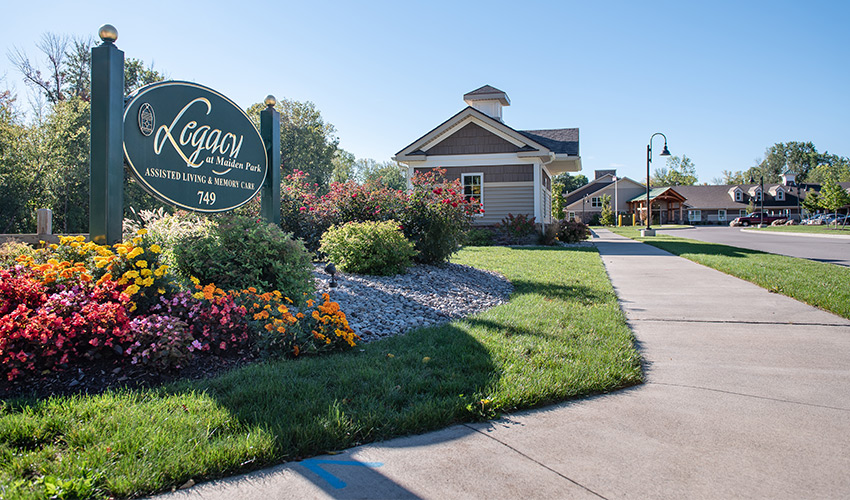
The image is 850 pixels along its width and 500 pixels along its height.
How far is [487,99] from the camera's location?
80.1ft

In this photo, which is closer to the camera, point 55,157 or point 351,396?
point 351,396

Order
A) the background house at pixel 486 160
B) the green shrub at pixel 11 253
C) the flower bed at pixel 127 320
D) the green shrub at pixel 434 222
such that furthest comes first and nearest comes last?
1. the background house at pixel 486 160
2. the green shrub at pixel 434 222
3. the green shrub at pixel 11 253
4. the flower bed at pixel 127 320

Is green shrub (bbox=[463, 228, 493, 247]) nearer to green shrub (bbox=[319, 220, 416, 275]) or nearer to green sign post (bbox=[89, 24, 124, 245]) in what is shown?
green shrub (bbox=[319, 220, 416, 275])

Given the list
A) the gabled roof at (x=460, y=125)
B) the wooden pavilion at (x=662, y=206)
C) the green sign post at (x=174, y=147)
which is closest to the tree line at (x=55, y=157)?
the gabled roof at (x=460, y=125)

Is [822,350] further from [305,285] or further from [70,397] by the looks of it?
[70,397]

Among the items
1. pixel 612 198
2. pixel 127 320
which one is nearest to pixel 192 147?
pixel 127 320

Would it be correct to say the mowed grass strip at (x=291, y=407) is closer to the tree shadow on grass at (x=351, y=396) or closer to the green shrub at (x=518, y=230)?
the tree shadow on grass at (x=351, y=396)

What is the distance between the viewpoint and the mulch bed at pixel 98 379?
11.6 feet

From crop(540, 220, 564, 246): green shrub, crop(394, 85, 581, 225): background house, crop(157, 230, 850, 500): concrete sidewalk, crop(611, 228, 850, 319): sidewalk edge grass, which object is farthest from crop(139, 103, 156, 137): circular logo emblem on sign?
crop(540, 220, 564, 246): green shrub

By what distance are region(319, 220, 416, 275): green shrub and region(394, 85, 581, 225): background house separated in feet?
42.2

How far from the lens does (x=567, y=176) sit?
105312 mm

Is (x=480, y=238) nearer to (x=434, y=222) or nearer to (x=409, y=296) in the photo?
(x=434, y=222)

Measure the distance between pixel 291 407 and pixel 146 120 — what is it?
369cm

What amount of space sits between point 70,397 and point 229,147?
3706 millimetres
